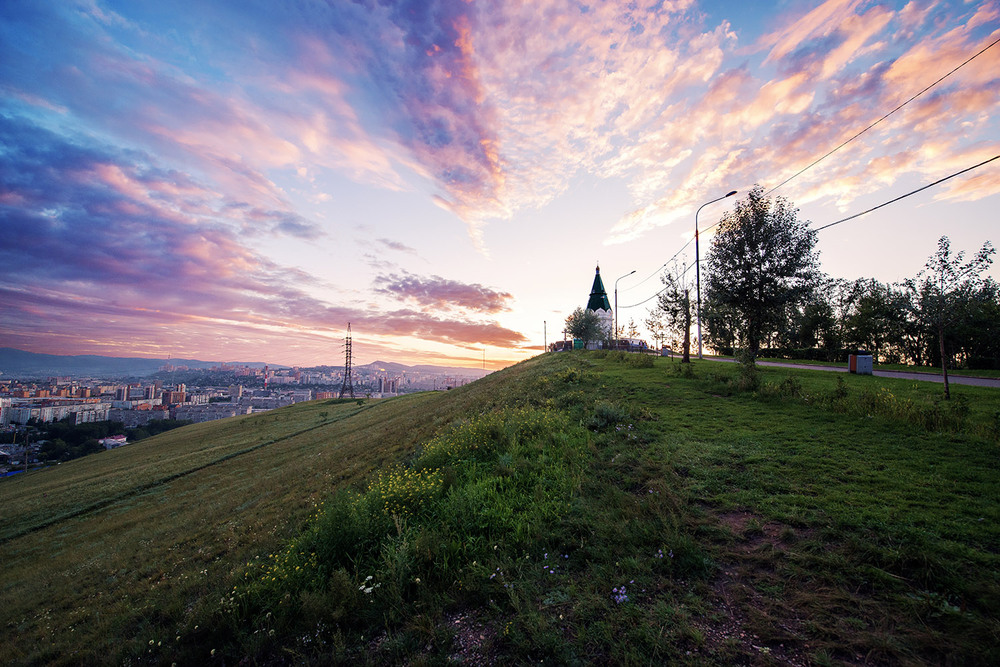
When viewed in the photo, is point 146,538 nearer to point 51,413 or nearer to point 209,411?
point 209,411

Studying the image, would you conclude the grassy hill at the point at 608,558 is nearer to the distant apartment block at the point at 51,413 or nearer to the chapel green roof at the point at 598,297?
the chapel green roof at the point at 598,297

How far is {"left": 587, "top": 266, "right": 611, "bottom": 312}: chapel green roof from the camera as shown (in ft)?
235

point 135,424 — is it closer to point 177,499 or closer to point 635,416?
point 177,499

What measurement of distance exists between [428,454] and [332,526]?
147 inches

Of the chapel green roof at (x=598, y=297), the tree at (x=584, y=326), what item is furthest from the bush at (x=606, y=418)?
the chapel green roof at (x=598, y=297)

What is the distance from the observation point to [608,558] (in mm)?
4902

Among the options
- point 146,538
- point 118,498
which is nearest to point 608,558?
point 146,538

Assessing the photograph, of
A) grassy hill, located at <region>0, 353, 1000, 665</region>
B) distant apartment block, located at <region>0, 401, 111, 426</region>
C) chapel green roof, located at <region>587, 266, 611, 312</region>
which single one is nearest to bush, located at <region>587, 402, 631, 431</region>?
grassy hill, located at <region>0, 353, 1000, 665</region>

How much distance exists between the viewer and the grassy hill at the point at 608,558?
368 cm

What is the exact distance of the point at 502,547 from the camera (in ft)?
18.0

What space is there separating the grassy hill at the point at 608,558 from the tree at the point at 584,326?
43553 millimetres

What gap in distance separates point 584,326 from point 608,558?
171 ft

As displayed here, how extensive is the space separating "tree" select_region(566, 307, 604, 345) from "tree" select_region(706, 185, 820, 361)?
85.6 feet

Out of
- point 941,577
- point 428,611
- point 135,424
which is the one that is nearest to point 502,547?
point 428,611
